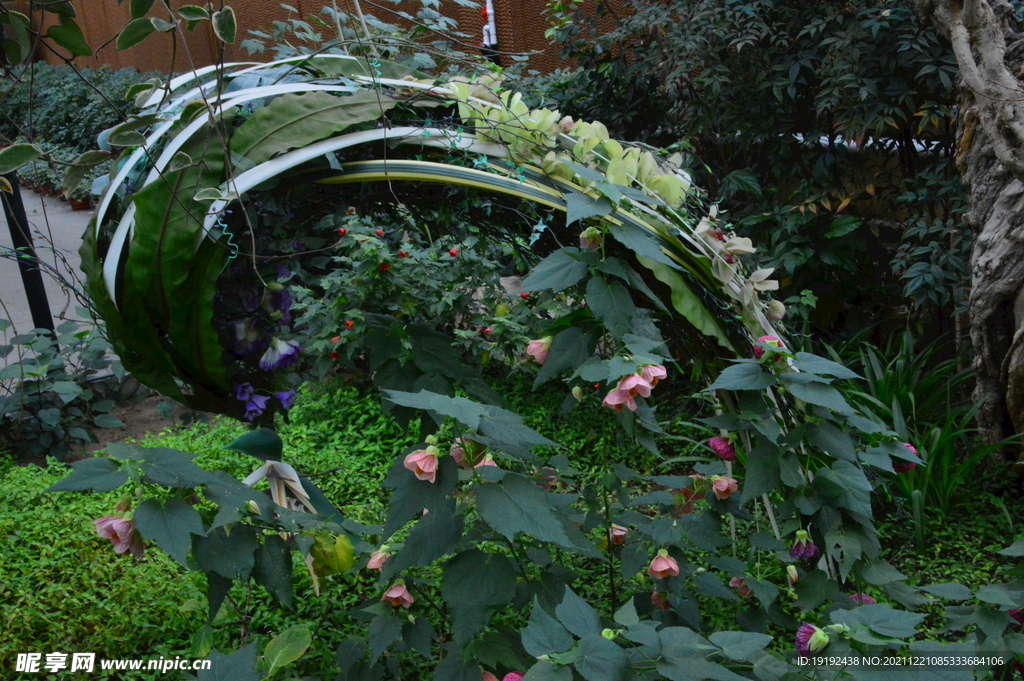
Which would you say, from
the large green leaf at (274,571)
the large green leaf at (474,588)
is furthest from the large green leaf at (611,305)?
the large green leaf at (274,571)

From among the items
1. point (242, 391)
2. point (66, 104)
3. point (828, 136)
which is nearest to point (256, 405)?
point (242, 391)

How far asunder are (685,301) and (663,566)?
1.80ft

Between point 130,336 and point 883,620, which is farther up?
point 130,336

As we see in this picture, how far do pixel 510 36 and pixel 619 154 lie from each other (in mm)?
6005

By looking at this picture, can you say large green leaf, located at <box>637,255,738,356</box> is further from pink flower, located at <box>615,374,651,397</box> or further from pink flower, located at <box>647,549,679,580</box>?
pink flower, located at <box>647,549,679,580</box>

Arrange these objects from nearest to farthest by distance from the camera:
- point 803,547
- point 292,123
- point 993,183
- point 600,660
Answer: point 600,660
point 292,123
point 803,547
point 993,183

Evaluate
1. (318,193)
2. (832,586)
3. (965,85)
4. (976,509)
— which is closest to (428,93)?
(318,193)

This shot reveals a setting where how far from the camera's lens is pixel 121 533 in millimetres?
1265

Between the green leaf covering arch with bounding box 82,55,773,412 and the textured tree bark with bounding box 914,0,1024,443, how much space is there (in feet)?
4.98

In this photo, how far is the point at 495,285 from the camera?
12.2 ft

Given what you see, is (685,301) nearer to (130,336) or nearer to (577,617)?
(577,617)

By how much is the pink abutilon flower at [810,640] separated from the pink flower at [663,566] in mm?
291

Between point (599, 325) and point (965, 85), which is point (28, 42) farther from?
point (965, 85)

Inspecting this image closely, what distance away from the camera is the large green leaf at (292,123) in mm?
1346
